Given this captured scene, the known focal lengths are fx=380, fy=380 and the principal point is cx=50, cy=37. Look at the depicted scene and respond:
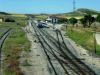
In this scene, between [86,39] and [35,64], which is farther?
[86,39]

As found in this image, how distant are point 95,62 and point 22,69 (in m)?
6.66

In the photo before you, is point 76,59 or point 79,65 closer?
point 79,65

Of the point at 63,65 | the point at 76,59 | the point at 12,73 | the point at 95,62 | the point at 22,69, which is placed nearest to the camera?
the point at 12,73

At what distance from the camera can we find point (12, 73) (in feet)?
78.2

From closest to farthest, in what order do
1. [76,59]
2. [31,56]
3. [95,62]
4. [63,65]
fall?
[63,65]
[95,62]
[76,59]
[31,56]

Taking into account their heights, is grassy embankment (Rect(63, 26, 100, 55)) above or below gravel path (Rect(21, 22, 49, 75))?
below

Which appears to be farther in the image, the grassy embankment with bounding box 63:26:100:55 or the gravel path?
the grassy embankment with bounding box 63:26:100:55

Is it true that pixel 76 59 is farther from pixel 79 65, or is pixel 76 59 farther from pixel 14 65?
pixel 14 65

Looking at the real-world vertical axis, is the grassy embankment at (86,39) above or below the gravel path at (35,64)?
below

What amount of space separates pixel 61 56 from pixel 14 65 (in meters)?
7.18

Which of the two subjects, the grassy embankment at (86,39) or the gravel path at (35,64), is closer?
the gravel path at (35,64)

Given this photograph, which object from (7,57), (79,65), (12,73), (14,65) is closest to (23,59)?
(7,57)

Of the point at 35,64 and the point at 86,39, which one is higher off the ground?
the point at 35,64

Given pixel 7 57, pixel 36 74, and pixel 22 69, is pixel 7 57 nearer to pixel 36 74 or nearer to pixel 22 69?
pixel 22 69
